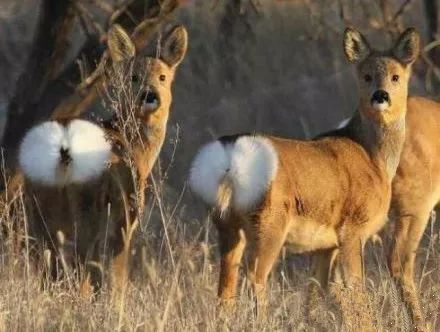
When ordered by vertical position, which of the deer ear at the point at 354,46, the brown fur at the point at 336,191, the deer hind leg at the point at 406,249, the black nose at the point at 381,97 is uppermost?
the deer ear at the point at 354,46

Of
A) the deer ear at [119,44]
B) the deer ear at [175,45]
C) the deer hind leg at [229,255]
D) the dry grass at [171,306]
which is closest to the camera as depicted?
the dry grass at [171,306]

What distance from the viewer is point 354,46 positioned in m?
10.1

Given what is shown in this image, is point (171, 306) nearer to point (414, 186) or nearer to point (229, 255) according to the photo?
point (229, 255)

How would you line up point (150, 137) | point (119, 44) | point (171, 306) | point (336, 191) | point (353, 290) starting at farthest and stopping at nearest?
point (119, 44) < point (150, 137) < point (336, 191) < point (353, 290) < point (171, 306)

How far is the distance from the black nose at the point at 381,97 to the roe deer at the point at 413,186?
1.91 feet

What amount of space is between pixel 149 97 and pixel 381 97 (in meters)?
1.42

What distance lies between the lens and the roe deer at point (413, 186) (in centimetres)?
1019

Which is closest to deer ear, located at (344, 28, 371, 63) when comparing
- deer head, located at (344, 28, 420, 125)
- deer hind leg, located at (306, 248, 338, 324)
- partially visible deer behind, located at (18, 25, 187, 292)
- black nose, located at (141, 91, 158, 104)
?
deer head, located at (344, 28, 420, 125)

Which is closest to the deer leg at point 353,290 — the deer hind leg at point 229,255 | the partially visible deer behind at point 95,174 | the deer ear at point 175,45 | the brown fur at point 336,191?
the brown fur at point 336,191

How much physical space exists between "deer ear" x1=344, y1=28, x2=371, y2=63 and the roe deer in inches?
17.4

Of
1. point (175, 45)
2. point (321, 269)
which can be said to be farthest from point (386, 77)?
point (175, 45)

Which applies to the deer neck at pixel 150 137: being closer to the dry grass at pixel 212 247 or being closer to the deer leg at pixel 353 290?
the dry grass at pixel 212 247

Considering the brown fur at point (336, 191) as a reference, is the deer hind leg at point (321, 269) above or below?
below

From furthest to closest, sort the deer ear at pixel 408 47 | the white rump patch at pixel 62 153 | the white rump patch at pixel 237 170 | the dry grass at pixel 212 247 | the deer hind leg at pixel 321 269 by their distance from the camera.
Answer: the deer ear at pixel 408 47 < the deer hind leg at pixel 321 269 < the white rump patch at pixel 62 153 < the white rump patch at pixel 237 170 < the dry grass at pixel 212 247
